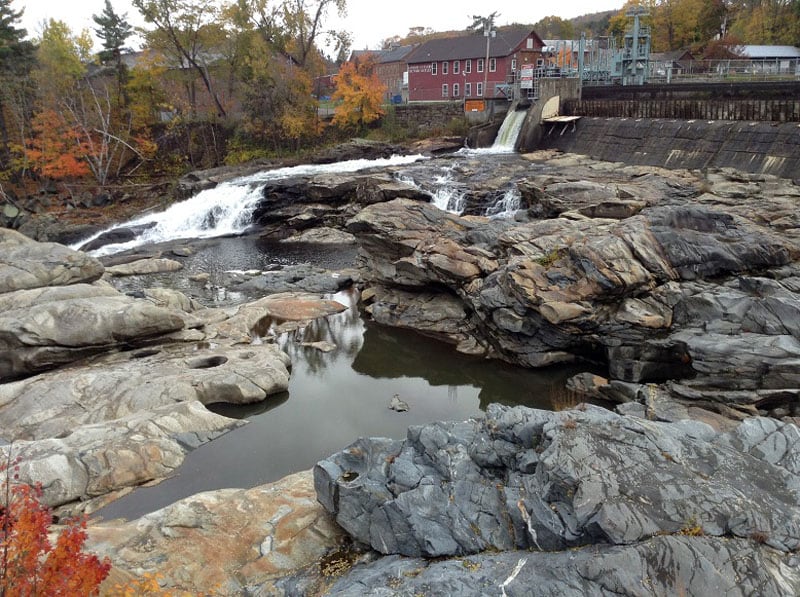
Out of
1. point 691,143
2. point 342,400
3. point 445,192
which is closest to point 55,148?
point 445,192

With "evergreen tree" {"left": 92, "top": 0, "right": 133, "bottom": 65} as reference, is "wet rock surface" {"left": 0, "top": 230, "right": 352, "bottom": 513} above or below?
below

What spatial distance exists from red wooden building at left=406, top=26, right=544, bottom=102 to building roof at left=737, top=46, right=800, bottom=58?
18923mm

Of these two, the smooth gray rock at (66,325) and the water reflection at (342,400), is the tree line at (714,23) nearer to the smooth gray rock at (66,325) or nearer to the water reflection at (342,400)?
the water reflection at (342,400)

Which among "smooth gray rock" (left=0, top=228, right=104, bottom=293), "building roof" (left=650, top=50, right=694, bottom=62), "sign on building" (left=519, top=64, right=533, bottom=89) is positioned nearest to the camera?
"smooth gray rock" (left=0, top=228, right=104, bottom=293)

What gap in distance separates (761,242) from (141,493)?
16878 millimetres

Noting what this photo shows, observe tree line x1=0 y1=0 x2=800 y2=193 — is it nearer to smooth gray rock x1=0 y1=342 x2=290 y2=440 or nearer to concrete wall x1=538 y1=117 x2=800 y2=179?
concrete wall x1=538 y1=117 x2=800 y2=179

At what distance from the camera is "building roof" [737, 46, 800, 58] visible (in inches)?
2127

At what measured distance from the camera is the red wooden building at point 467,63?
61375mm

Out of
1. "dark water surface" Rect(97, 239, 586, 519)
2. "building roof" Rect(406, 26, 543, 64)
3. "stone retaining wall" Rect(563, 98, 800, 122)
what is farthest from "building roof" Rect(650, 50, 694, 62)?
"dark water surface" Rect(97, 239, 586, 519)

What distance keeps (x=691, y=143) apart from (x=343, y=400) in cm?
2573

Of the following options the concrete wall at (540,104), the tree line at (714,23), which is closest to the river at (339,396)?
the concrete wall at (540,104)

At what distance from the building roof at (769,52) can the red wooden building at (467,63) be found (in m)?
18.9

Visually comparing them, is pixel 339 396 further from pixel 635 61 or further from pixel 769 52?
pixel 769 52

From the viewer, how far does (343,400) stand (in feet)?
54.5
